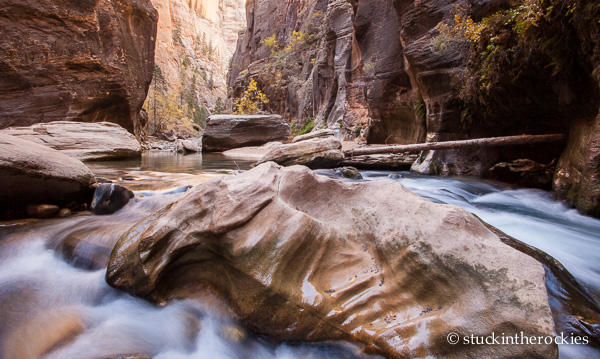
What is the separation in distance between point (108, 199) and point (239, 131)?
41.1 ft

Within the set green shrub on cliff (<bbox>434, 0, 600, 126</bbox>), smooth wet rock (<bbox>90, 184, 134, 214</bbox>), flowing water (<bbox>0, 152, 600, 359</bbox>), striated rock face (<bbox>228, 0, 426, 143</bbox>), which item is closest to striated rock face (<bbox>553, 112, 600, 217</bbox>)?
green shrub on cliff (<bbox>434, 0, 600, 126</bbox>)

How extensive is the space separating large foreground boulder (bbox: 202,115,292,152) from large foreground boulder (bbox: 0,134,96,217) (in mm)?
12175

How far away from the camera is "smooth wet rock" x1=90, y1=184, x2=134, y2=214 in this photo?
136 inches

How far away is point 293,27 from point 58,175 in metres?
36.0

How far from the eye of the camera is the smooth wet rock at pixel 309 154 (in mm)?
7035

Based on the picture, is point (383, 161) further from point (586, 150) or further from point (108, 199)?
point (108, 199)

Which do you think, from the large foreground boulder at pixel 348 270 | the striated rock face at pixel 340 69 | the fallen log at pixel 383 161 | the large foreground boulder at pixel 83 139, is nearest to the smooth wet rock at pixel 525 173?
the fallen log at pixel 383 161

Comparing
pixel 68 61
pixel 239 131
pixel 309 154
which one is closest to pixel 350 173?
pixel 309 154

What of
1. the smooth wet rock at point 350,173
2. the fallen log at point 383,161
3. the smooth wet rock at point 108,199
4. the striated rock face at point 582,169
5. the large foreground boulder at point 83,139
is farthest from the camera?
the fallen log at point 383,161

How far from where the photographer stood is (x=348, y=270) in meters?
1.90

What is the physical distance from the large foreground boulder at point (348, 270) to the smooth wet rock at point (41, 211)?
75.0 inches

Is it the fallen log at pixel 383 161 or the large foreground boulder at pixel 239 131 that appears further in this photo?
the large foreground boulder at pixel 239 131

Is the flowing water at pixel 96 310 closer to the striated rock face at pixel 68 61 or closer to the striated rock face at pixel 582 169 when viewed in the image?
the striated rock face at pixel 582 169

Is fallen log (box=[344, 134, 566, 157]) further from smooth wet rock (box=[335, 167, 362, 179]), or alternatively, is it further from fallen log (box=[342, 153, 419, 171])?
smooth wet rock (box=[335, 167, 362, 179])
